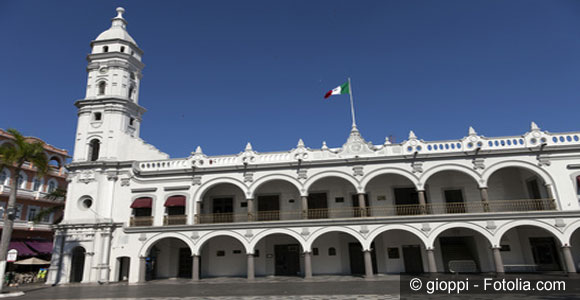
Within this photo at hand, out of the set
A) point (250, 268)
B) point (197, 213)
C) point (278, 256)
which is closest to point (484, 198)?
point (278, 256)

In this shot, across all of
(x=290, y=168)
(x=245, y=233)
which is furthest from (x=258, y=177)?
(x=245, y=233)

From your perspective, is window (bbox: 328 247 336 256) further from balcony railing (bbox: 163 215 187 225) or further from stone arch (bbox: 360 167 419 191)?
balcony railing (bbox: 163 215 187 225)

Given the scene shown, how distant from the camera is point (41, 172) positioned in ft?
62.8

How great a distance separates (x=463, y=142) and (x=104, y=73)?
2433 cm

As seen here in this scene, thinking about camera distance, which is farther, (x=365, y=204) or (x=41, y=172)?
(x=365, y=204)

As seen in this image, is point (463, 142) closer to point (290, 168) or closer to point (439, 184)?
point (439, 184)

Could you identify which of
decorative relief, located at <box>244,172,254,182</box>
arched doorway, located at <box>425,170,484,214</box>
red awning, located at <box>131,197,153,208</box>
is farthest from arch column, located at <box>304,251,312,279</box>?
red awning, located at <box>131,197,153,208</box>

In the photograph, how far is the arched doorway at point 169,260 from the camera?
23.5 metres

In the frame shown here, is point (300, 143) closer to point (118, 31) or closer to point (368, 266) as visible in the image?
point (368, 266)

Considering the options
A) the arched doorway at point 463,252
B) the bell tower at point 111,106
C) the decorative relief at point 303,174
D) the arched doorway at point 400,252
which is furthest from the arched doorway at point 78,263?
the arched doorway at point 463,252

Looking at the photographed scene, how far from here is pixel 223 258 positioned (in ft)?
77.2

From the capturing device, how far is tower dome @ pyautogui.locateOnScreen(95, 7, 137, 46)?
26.8 metres

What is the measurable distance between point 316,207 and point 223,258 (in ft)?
22.5

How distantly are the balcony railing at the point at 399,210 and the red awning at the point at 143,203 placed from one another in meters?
3.31
